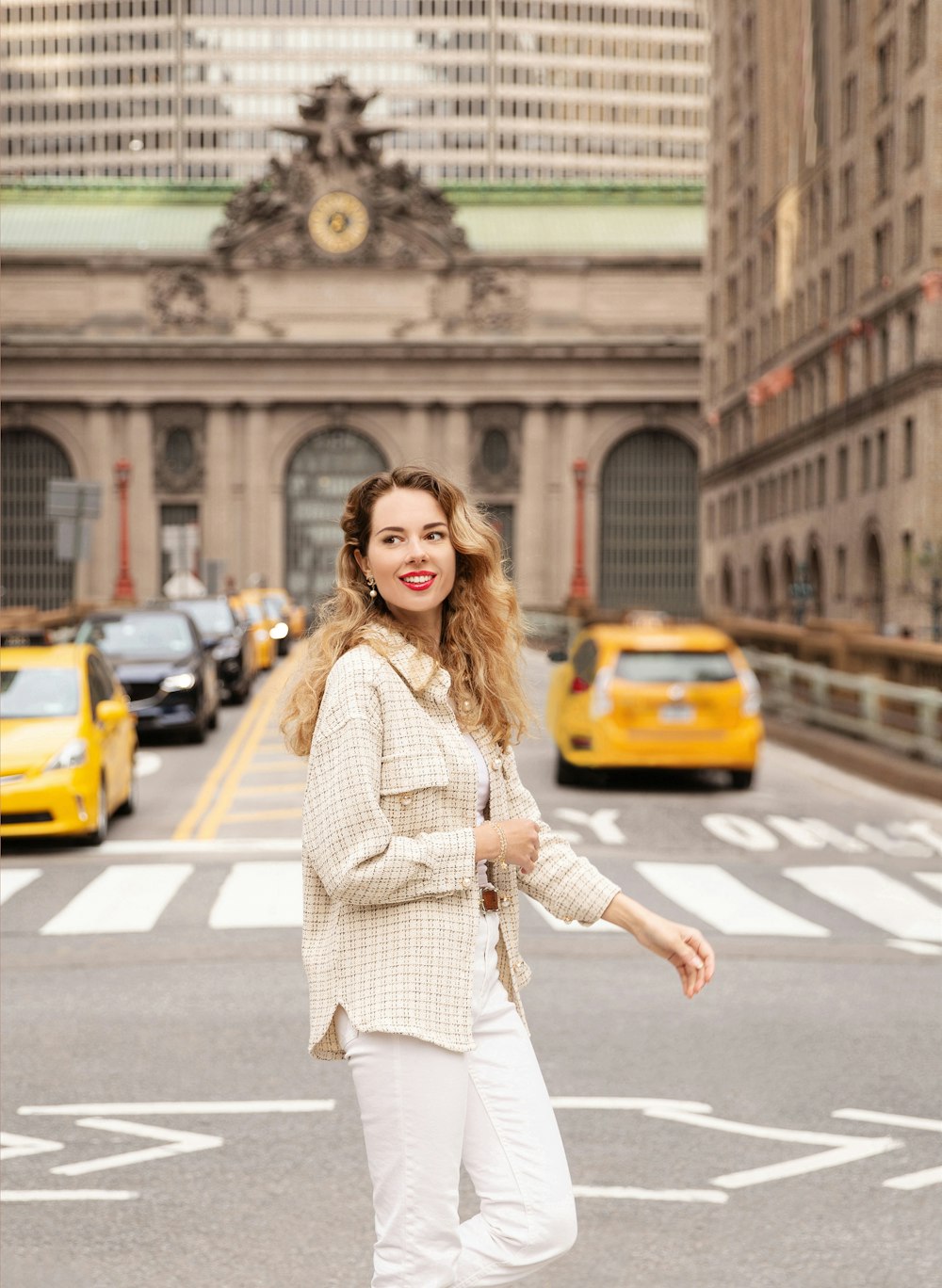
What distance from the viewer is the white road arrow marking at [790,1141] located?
19.5 feet

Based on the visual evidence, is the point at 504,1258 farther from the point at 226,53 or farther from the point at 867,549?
the point at 226,53

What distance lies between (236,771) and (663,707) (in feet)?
16.9

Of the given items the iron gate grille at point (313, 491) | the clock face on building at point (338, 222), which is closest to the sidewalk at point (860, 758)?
the clock face on building at point (338, 222)

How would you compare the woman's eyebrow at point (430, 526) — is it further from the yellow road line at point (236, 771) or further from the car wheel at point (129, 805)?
the car wheel at point (129, 805)

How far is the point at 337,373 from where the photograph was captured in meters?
82.4

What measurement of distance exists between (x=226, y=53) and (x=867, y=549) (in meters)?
106

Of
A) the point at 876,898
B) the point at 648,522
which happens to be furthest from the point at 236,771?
the point at 648,522

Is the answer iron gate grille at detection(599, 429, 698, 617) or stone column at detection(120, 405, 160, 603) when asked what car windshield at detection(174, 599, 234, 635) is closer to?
stone column at detection(120, 405, 160, 603)

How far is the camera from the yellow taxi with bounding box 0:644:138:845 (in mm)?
13984

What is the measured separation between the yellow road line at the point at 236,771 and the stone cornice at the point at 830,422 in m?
21.2

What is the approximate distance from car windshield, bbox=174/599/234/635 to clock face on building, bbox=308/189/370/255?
168 feet

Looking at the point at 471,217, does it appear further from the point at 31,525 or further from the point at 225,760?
the point at 225,760

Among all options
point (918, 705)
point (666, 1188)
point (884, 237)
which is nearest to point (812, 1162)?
point (666, 1188)

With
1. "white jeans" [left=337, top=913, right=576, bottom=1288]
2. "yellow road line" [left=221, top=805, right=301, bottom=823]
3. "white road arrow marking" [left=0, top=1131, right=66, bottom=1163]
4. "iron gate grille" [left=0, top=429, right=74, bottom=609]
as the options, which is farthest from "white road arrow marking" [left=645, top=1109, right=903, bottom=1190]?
"iron gate grille" [left=0, top=429, right=74, bottom=609]
